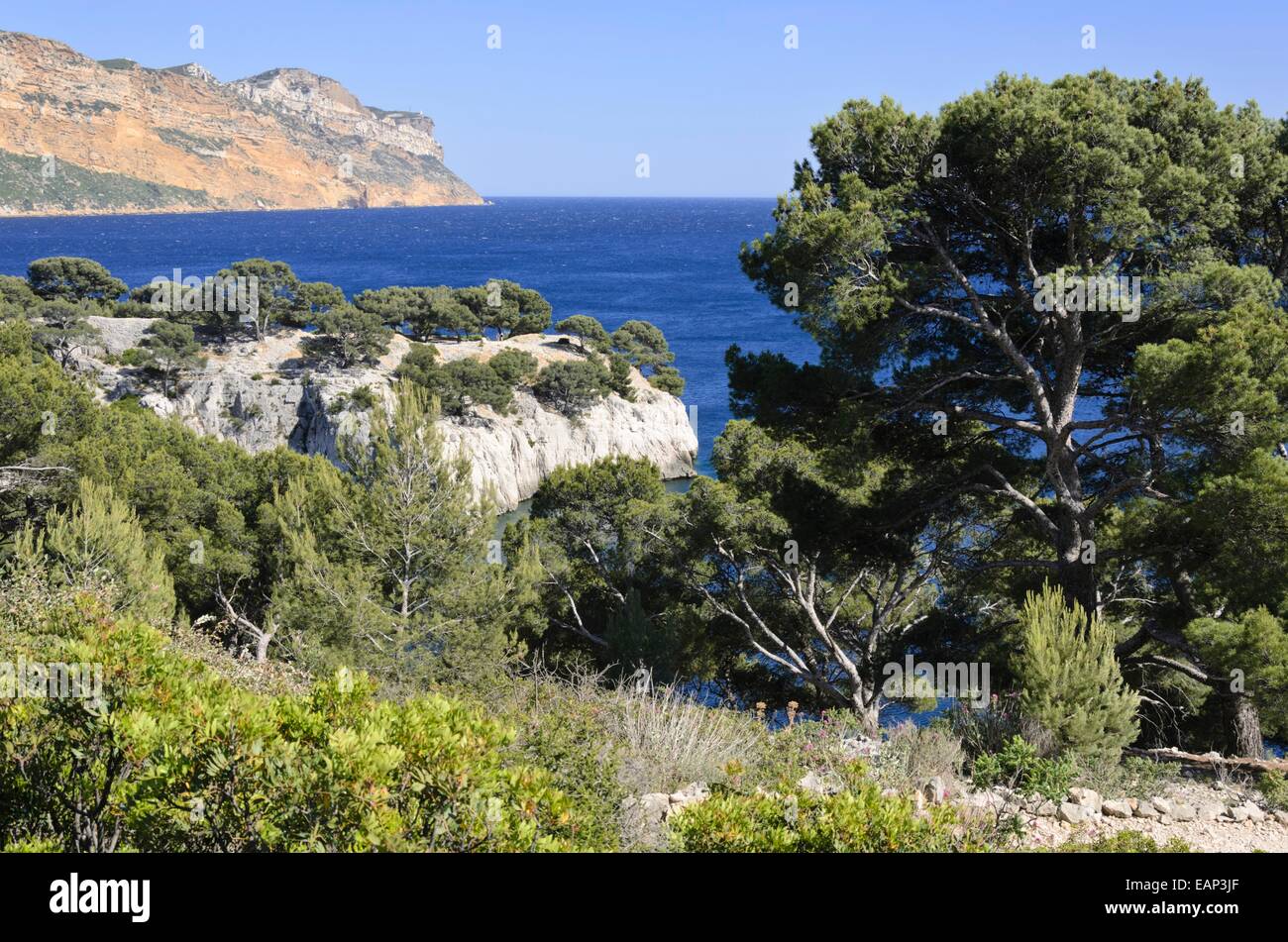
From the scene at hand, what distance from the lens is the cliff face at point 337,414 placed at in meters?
38.0

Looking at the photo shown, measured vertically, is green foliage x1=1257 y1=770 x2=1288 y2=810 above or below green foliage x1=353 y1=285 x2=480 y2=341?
below

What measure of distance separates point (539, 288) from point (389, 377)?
165 feet

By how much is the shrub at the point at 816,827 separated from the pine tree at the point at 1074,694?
422 centimetres

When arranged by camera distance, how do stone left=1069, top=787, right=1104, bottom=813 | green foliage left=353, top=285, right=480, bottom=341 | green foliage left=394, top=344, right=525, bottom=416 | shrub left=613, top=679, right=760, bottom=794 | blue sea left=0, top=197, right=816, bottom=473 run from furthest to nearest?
blue sea left=0, top=197, right=816, bottom=473 → green foliage left=353, top=285, right=480, bottom=341 → green foliage left=394, top=344, right=525, bottom=416 → stone left=1069, top=787, right=1104, bottom=813 → shrub left=613, top=679, right=760, bottom=794

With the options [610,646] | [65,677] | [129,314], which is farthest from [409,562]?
[129,314]

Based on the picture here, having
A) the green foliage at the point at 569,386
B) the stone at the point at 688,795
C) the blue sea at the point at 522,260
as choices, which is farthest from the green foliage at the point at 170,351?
the stone at the point at 688,795

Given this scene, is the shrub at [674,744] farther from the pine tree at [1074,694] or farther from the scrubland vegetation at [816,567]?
the pine tree at [1074,694]

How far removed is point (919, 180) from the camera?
10.1 metres

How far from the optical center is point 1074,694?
8.13 m

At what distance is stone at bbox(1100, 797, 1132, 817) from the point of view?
7.30 metres

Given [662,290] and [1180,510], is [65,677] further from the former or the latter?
[662,290]

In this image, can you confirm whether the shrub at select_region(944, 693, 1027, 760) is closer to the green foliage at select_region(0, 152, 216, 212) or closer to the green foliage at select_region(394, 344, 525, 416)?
the green foliage at select_region(394, 344, 525, 416)

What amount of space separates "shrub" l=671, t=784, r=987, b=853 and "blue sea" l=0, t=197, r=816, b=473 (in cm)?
3551

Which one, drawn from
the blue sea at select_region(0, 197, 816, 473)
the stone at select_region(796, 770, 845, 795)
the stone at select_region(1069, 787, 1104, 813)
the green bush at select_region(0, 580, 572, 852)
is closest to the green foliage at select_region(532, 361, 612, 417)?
the blue sea at select_region(0, 197, 816, 473)
